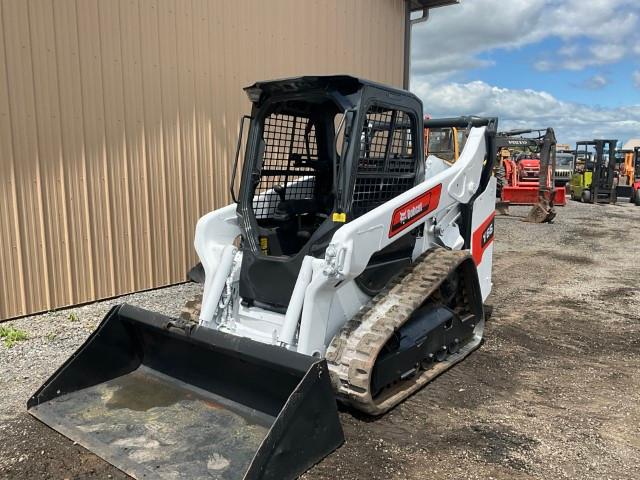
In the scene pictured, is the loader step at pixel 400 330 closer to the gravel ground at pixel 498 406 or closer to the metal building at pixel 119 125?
the gravel ground at pixel 498 406

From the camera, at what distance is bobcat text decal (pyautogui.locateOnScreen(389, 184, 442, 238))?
4.00 meters

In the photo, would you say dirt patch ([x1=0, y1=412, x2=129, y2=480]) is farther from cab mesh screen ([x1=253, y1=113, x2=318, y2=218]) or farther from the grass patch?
cab mesh screen ([x1=253, y1=113, x2=318, y2=218])

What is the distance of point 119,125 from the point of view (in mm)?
6391

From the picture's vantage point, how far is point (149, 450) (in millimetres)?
3145

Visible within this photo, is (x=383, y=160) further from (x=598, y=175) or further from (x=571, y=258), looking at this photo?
(x=598, y=175)

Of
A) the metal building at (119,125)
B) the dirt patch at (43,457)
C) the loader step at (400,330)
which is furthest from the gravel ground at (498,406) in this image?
the metal building at (119,125)

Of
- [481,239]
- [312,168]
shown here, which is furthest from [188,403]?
[481,239]

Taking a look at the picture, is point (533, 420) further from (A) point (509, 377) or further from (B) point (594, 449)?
(A) point (509, 377)

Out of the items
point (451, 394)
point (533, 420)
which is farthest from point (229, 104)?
point (533, 420)

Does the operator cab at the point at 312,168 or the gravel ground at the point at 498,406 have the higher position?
the operator cab at the point at 312,168

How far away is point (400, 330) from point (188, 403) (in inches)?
60.6

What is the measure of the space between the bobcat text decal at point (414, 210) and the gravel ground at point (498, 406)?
1.26 m

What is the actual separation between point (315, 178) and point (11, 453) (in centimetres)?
290

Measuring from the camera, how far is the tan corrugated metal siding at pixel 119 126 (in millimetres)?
5617
